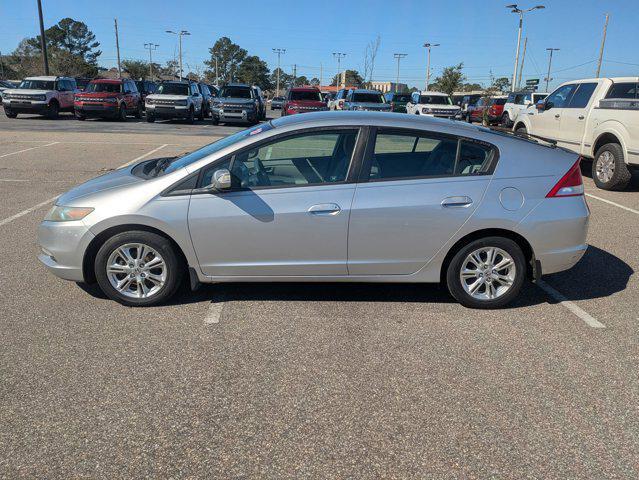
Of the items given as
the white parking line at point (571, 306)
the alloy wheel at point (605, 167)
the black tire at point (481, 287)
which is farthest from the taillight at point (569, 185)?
the alloy wheel at point (605, 167)

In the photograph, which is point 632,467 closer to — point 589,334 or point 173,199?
point 589,334

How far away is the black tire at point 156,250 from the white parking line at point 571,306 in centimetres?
330

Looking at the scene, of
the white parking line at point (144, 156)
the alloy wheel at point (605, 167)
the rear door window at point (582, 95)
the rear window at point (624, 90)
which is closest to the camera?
the alloy wheel at point (605, 167)

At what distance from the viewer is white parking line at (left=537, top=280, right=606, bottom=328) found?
14.1 feet

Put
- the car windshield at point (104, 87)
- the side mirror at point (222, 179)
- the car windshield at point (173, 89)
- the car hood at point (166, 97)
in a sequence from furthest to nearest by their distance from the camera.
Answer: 1. the car windshield at point (173, 89)
2. the car windshield at point (104, 87)
3. the car hood at point (166, 97)
4. the side mirror at point (222, 179)

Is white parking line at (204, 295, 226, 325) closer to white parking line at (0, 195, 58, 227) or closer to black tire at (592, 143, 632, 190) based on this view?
white parking line at (0, 195, 58, 227)

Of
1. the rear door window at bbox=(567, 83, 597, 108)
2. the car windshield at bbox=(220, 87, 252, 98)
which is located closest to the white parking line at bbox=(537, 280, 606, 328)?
the rear door window at bbox=(567, 83, 597, 108)

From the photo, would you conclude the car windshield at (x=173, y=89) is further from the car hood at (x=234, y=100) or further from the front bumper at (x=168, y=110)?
the car hood at (x=234, y=100)

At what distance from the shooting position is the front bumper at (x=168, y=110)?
988 inches

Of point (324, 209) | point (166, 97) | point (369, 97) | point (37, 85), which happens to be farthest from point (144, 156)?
point (37, 85)

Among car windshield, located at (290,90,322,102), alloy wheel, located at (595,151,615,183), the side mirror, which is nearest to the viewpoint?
the side mirror

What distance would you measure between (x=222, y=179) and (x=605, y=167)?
8.75 m

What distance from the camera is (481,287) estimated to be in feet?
14.6

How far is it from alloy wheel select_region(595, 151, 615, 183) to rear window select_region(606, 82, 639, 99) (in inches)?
45.9
